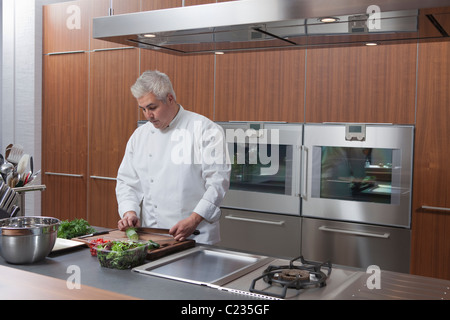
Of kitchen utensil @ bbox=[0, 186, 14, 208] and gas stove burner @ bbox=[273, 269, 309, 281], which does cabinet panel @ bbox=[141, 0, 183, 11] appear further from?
gas stove burner @ bbox=[273, 269, 309, 281]

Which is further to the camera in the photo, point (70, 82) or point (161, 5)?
point (70, 82)

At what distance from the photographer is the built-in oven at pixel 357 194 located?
2.97 meters

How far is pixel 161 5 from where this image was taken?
380 centimetres

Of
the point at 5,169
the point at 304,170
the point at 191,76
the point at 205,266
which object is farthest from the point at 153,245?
the point at 191,76

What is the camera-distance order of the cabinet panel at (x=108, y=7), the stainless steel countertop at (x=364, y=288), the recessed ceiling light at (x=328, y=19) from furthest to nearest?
1. the cabinet panel at (x=108, y=7)
2. the recessed ceiling light at (x=328, y=19)
3. the stainless steel countertop at (x=364, y=288)

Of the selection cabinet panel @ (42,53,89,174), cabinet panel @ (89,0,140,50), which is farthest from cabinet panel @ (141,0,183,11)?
cabinet panel @ (42,53,89,174)

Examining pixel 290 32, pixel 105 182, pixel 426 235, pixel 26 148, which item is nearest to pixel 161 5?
pixel 105 182

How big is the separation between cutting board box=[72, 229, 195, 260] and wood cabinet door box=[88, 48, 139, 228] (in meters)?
1.89

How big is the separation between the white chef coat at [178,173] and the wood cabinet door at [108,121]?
147cm

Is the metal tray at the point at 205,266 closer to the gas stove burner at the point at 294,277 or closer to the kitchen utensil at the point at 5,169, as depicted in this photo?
the gas stove burner at the point at 294,277

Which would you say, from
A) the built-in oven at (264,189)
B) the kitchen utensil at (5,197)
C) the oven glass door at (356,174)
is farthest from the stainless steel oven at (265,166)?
the kitchen utensil at (5,197)

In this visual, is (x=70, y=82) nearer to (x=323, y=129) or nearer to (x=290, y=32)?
(x=323, y=129)

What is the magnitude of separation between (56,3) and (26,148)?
4.34 feet

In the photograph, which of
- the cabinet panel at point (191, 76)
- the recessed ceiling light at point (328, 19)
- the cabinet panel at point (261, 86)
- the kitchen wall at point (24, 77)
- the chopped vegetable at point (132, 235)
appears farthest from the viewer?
the kitchen wall at point (24, 77)
